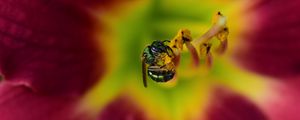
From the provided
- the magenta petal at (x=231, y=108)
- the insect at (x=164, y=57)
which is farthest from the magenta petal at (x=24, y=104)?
the magenta petal at (x=231, y=108)

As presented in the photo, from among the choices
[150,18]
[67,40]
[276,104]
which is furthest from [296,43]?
[67,40]

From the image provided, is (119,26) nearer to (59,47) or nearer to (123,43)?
(123,43)

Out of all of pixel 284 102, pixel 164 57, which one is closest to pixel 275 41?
pixel 284 102

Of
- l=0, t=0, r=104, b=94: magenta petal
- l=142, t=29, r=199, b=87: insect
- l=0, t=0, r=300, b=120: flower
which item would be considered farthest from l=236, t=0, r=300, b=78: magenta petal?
l=0, t=0, r=104, b=94: magenta petal

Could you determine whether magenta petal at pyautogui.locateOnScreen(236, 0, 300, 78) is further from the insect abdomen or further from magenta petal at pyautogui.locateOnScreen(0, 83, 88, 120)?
magenta petal at pyautogui.locateOnScreen(0, 83, 88, 120)

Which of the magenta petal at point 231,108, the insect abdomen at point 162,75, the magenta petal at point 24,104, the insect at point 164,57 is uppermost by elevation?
the insect at point 164,57

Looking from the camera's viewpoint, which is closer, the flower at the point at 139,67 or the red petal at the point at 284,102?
the flower at the point at 139,67

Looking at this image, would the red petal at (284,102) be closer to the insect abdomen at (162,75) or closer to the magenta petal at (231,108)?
the magenta petal at (231,108)
